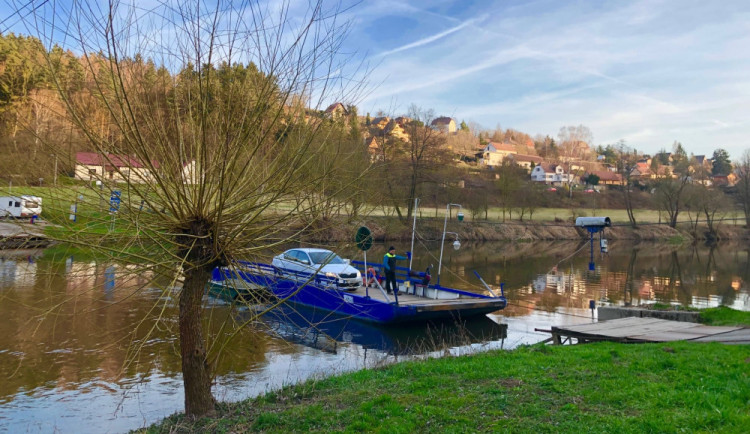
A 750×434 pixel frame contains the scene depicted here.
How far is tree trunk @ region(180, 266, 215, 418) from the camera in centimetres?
649

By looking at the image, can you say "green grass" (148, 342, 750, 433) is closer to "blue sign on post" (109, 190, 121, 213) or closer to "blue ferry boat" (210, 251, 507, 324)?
"blue sign on post" (109, 190, 121, 213)

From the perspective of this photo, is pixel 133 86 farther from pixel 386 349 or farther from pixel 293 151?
pixel 386 349

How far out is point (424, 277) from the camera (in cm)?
1919

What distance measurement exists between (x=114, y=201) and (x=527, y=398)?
18.2 feet

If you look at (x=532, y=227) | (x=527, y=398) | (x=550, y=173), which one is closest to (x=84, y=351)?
(x=527, y=398)

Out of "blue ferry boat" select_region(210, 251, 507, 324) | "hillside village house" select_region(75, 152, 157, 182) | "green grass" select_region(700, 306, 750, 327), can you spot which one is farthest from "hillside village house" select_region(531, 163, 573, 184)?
"hillside village house" select_region(75, 152, 157, 182)

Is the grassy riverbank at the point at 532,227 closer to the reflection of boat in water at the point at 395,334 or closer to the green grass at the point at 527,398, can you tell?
the reflection of boat in water at the point at 395,334

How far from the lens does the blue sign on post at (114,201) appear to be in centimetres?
563

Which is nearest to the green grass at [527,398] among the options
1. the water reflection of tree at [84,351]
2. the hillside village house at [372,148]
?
the water reflection of tree at [84,351]

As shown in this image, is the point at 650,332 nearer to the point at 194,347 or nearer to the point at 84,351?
the point at 194,347

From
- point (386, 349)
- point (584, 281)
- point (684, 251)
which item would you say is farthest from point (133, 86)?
point (684, 251)

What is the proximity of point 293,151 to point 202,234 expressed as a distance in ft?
4.61

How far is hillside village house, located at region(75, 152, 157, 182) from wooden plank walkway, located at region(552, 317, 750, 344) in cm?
991

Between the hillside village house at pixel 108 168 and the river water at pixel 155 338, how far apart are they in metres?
0.98
